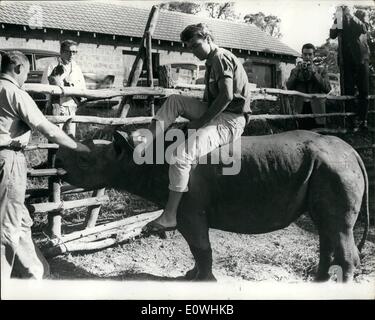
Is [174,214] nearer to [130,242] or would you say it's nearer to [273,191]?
[273,191]

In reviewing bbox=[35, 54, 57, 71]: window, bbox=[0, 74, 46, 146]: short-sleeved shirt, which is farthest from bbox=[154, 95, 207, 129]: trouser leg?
bbox=[35, 54, 57, 71]: window

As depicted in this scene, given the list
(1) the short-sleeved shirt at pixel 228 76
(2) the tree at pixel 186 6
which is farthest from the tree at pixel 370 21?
(1) the short-sleeved shirt at pixel 228 76

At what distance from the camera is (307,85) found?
7523 millimetres

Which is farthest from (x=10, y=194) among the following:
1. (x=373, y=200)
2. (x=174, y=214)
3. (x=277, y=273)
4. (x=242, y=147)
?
(x=373, y=200)

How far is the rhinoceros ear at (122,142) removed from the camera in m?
4.07

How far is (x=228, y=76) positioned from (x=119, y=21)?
8.45 m

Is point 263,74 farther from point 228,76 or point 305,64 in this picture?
point 228,76

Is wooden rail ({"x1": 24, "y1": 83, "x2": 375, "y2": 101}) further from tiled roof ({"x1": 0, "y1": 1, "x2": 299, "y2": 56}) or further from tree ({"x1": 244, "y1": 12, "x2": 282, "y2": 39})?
tiled roof ({"x1": 0, "y1": 1, "x2": 299, "y2": 56})

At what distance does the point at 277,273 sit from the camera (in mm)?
4719

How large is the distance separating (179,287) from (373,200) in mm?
4377

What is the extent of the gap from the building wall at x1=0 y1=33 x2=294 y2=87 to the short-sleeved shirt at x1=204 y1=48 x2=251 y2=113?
6.72 metres

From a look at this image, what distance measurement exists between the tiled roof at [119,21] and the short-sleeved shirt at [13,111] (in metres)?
6.39

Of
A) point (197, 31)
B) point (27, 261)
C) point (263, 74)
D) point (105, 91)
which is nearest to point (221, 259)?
point (27, 261)

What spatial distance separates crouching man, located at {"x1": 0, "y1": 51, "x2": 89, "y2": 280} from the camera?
11.8 ft
